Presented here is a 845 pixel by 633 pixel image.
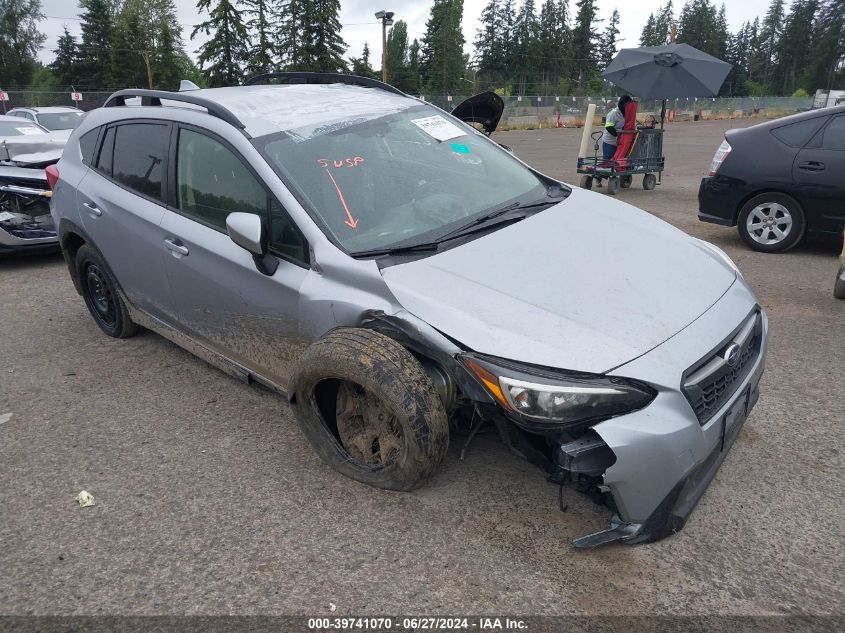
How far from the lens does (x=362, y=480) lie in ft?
Result: 9.95

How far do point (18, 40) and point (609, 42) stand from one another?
84.2 meters

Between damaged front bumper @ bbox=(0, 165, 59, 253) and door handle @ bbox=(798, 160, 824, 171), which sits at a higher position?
door handle @ bbox=(798, 160, 824, 171)

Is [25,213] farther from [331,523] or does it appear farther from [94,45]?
[94,45]

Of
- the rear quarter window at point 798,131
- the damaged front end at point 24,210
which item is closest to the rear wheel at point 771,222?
the rear quarter window at point 798,131

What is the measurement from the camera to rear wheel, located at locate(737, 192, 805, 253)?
7.03 metres

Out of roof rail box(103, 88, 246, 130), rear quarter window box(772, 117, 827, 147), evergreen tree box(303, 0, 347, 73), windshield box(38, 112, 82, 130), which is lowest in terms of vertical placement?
windshield box(38, 112, 82, 130)

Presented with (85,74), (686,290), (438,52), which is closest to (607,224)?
(686,290)

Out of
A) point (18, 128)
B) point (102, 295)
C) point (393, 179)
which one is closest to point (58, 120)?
point (18, 128)

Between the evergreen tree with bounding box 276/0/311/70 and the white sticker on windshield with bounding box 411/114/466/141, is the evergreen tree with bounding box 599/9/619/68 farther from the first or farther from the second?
the white sticker on windshield with bounding box 411/114/466/141

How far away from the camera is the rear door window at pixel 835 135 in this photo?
673cm

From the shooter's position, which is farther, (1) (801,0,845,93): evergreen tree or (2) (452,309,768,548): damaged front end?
(1) (801,0,845,93): evergreen tree

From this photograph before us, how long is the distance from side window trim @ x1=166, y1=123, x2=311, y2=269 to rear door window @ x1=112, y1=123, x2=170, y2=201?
0.08 m

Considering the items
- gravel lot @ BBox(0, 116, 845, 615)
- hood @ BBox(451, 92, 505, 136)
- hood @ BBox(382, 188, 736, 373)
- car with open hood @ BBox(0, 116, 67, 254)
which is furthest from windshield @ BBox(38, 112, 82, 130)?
hood @ BBox(382, 188, 736, 373)

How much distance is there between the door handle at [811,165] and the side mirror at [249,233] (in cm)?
599
